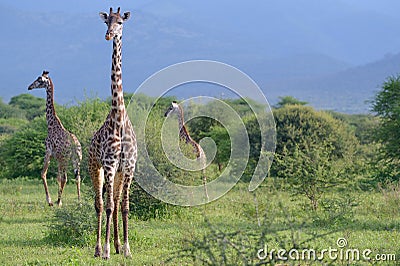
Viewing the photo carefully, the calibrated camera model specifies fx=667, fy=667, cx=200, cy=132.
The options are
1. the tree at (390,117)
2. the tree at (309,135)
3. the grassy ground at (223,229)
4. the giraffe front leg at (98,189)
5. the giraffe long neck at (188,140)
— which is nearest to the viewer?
the grassy ground at (223,229)

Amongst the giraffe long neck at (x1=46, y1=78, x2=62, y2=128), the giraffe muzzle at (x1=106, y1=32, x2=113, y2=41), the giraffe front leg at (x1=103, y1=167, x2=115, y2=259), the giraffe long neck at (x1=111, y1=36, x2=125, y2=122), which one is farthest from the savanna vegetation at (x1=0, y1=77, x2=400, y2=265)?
the giraffe muzzle at (x1=106, y1=32, x2=113, y2=41)

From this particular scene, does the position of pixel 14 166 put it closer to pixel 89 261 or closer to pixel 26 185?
pixel 26 185

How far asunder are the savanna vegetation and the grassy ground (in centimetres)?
2

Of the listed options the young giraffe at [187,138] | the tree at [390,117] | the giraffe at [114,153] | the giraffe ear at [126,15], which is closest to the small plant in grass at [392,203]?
the young giraffe at [187,138]

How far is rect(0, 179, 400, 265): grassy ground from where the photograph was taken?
A: 8.66m

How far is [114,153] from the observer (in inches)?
385

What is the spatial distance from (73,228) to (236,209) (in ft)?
16.5

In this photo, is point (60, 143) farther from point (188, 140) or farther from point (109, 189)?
point (109, 189)

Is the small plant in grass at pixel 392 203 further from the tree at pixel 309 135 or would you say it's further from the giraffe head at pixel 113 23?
the giraffe head at pixel 113 23

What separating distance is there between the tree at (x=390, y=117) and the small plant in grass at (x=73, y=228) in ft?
38.2

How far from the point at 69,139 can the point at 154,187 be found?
3.17 meters

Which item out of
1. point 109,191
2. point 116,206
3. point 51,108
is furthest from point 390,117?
point 109,191

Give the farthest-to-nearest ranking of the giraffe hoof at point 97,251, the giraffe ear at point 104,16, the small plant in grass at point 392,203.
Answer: the small plant in grass at point 392,203, the giraffe ear at point 104,16, the giraffe hoof at point 97,251

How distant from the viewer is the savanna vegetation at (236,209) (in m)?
8.43
